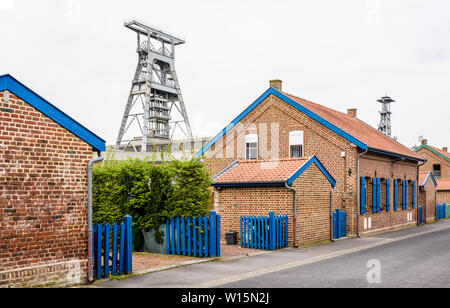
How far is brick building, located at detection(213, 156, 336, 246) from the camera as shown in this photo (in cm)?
1712

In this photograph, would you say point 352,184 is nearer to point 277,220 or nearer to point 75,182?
point 277,220

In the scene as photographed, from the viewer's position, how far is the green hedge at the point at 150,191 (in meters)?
14.4

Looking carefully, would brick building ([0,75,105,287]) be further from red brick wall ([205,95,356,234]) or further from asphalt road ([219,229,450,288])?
red brick wall ([205,95,356,234])

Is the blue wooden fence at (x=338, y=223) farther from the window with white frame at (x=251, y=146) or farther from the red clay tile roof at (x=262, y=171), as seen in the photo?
the window with white frame at (x=251, y=146)

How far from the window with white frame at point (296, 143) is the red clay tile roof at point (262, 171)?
16.0 ft

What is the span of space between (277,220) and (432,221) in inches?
920

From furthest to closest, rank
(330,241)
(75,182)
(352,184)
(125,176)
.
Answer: (352,184), (330,241), (125,176), (75,182)

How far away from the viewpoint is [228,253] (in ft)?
50.2

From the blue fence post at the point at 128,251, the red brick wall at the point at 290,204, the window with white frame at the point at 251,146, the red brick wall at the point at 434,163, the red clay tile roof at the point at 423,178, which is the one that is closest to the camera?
the blue fence post at the point at 128,251

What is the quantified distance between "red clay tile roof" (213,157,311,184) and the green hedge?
346 cm

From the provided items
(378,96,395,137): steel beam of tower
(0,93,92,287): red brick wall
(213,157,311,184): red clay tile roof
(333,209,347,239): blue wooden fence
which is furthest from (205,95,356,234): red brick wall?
(378,96,395,137): steel beam of tower

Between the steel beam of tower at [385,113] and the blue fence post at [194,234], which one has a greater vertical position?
the steel beam of tower at [385,113]

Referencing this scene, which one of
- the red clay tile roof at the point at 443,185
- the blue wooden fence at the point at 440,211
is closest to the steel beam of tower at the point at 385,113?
the red clay tile roof at the point at 443,185
